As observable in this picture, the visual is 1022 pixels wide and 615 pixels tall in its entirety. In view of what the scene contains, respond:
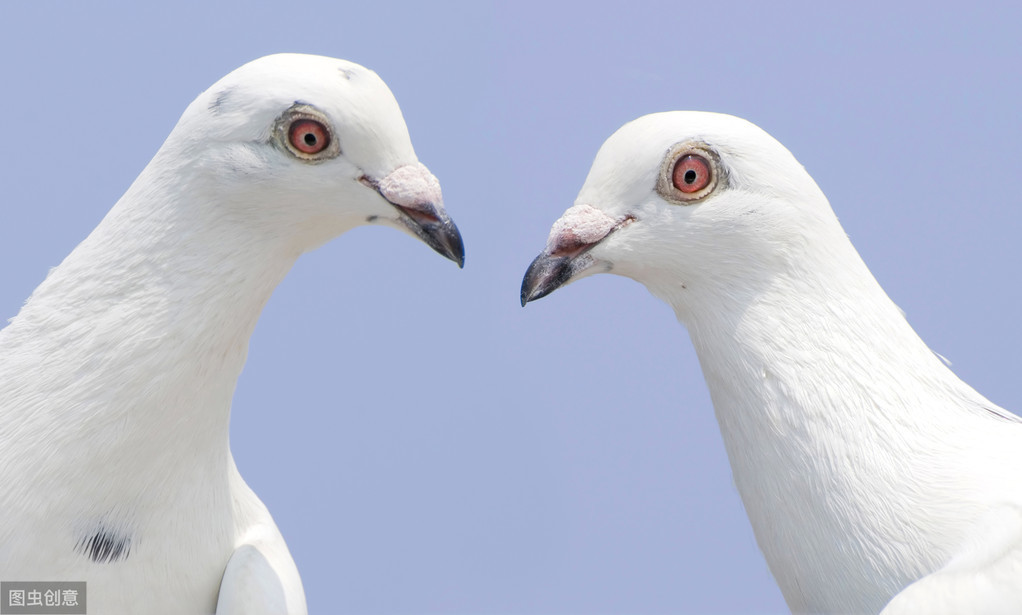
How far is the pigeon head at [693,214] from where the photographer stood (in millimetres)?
3682

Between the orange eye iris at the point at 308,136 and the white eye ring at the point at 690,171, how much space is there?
3.47ft

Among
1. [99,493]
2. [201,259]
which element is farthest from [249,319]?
[99,493]

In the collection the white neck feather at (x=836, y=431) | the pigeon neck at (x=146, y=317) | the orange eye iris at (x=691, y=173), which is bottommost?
the white neck feather at (x=836, y=431)

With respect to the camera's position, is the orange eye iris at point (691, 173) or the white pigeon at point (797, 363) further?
the orange eye iris at point (691, 173)

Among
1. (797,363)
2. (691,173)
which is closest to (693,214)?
(691,173)

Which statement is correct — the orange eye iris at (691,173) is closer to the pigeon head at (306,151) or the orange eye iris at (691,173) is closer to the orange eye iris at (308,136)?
the pigeon head at (306,151)

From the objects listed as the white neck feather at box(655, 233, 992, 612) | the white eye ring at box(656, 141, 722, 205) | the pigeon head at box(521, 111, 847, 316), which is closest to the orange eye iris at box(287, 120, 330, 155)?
the pigeon head at box(521, 111, 847, 316)

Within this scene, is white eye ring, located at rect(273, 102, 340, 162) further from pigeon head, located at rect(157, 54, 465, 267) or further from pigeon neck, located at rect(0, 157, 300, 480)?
pigeon neck, located at rect(0, 157, 300, 480)

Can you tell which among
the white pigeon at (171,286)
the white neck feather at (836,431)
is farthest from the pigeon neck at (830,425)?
the white pigeon at (171,286)

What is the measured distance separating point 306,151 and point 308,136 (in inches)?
A: 1.8

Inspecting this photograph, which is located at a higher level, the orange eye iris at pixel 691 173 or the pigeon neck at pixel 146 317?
the orange eye iris at pixel 691 173

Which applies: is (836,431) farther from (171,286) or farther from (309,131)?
(171,286)

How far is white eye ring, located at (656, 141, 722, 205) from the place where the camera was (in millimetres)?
3684

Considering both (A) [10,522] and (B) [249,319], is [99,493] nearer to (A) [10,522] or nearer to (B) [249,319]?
(A) [10,522]
